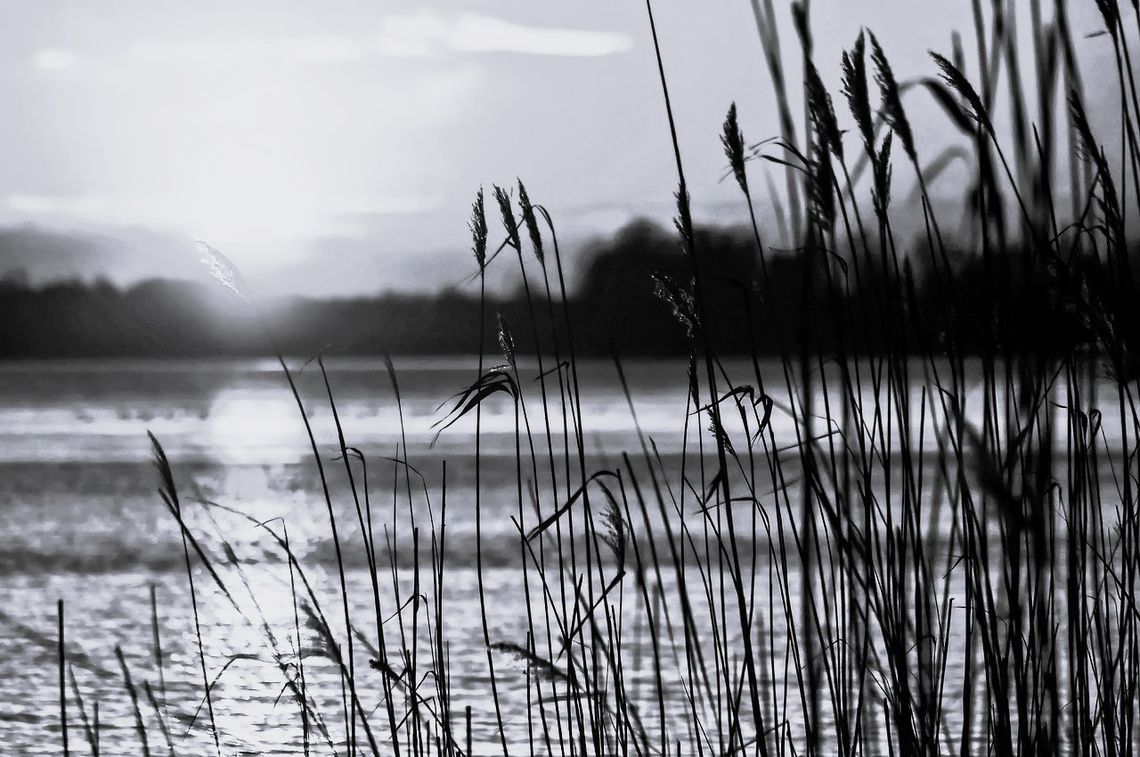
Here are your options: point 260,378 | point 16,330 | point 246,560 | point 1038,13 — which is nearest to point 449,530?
point 246,560

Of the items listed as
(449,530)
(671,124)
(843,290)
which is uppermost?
(671,124)

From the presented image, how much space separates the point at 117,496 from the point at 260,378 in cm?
4138

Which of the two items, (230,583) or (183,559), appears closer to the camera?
(230,583)

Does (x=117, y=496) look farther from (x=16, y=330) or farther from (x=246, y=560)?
(x=16, y=330)

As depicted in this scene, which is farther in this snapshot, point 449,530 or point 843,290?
point 449,530

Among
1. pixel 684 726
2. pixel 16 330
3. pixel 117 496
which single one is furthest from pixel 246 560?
pixel 16 330

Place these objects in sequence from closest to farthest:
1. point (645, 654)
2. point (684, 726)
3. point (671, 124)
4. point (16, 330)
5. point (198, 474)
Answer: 1. point (671, 124)
2. point (684, 726)
3. point (645, 654)
4. point (198, 474)
5. point (16, 330)

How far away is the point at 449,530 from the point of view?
6949 millimetres

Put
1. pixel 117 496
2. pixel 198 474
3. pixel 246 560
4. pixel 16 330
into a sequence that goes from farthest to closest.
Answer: pixel 16 330 → pixel 198 474 → pixel 117 496 → pixel 246 560

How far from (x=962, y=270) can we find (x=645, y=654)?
213cm

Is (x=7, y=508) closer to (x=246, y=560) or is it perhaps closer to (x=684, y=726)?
(x=246, y=560)

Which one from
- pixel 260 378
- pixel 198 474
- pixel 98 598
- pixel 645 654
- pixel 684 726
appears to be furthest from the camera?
pixel 260 378

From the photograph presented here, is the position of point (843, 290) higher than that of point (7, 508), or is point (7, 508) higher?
point (843, 290)

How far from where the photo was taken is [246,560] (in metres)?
5.45
